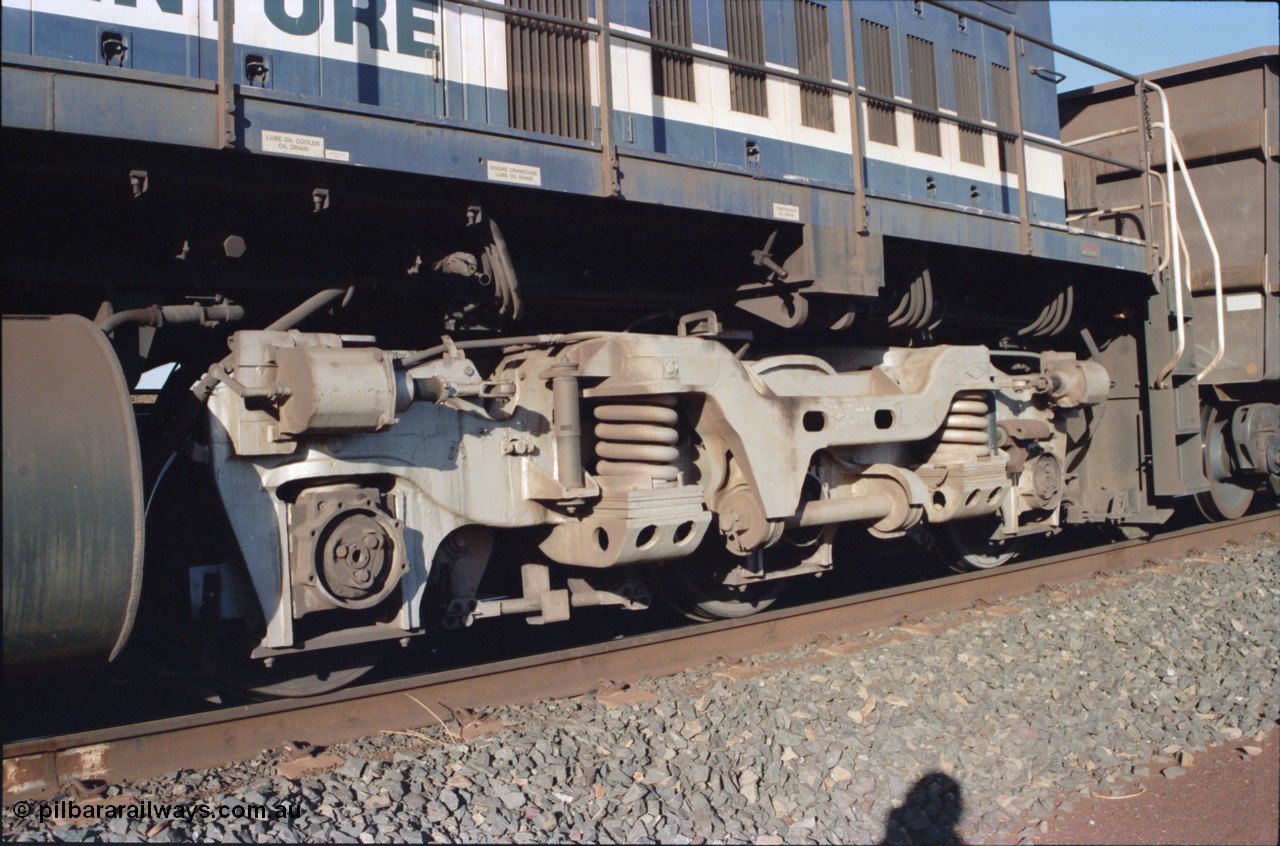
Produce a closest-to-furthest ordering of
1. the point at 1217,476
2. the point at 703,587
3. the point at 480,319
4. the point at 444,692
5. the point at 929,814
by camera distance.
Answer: the point at 929,814 < the point at 444,692 < the point at 480,319 < the point at 703,587 < the point at 1217,476

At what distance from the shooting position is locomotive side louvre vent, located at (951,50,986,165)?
775cm

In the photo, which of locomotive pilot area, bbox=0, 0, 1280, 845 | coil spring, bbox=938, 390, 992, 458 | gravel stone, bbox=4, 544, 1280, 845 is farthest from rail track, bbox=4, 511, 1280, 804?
coil spring, bbox=938, 390, 992, 458

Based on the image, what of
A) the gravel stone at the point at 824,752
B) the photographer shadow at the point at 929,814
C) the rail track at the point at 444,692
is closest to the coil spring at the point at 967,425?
the rail track at the point at 444,692

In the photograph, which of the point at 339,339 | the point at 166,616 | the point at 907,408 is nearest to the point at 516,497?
the point at 339,339

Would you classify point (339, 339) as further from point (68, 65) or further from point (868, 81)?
point (868, 81)

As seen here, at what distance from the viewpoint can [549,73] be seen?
17.4 ft

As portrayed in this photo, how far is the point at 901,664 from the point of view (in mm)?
5453

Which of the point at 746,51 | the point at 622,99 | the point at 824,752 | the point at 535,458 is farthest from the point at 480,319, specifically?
the point at 824,752

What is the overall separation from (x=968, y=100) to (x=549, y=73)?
3.99 metres

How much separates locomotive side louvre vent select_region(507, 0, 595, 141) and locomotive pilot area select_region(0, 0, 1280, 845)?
0.08ft

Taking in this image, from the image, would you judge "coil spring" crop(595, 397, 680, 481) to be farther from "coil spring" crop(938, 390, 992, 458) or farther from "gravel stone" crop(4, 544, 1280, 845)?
"coil spring" crop(938, 390, 992, 458)

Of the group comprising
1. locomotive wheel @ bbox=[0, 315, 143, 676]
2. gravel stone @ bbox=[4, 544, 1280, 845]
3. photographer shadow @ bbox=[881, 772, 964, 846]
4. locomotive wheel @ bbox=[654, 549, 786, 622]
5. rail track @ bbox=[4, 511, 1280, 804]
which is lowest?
photographer shadow @ bbox=[881, 772, 964, 846]

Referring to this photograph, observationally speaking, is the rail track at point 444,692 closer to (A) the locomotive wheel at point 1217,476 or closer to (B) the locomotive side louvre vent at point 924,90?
(A) the locomotive wheel at point 1217,476

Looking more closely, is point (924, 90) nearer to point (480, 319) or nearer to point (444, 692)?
point (480, 319)
